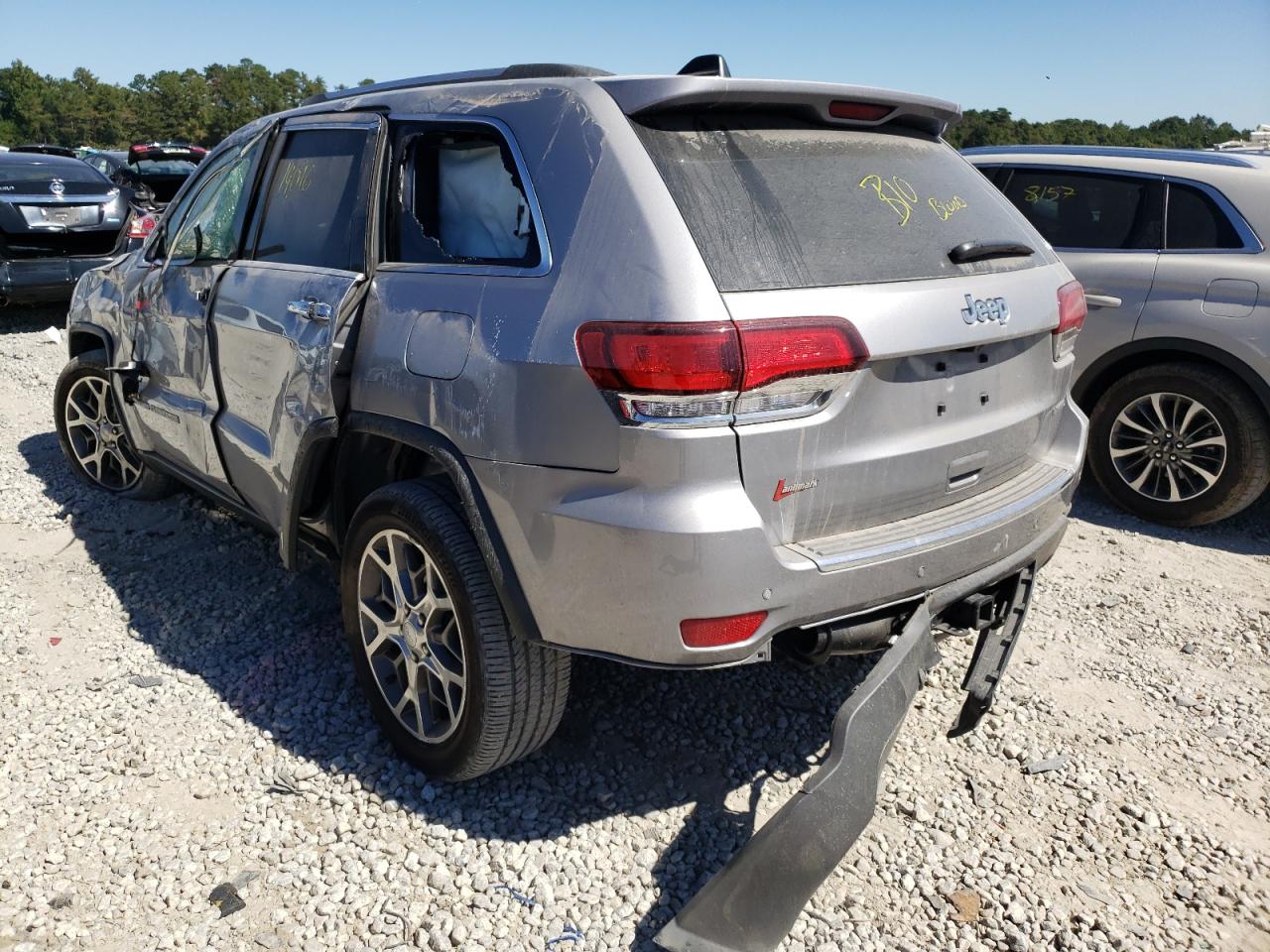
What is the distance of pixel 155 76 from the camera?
315 feet

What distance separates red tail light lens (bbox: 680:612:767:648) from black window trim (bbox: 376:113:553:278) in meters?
0.90

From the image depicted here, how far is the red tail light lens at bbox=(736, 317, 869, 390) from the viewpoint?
2.14 meters

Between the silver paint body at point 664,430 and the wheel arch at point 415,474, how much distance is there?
0.03 m

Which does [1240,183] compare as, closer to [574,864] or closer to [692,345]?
[692,345]

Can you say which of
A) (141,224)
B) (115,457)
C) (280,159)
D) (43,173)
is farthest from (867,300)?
(43,173)

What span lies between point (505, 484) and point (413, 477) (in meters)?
0.61

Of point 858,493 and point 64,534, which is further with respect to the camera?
point 64,534

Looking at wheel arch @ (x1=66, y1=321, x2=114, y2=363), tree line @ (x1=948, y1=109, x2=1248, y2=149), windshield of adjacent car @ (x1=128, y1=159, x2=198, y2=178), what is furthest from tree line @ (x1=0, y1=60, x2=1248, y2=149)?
wheel arch @ (x1=66, y1=321, x2=114, y2=363)

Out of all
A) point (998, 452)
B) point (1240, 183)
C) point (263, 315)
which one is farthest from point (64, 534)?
point (1240, 183)

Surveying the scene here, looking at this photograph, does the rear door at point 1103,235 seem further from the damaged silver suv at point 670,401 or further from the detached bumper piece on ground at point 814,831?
the detached bumper piece on ground at point 814,831

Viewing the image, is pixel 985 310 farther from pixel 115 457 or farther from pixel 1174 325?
pixel 115 457

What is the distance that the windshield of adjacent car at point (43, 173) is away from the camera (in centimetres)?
939

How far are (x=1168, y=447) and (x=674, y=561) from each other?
3.97 metres

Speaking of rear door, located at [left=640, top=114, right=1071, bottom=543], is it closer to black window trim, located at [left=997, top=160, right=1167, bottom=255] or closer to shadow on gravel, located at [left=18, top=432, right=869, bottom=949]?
shadow on gravel, located at [left=18, top=432, right=869, bottom=949]
